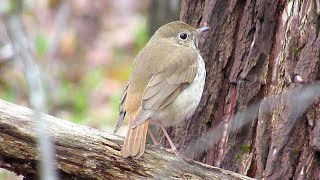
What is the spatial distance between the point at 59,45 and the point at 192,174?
19.2ft

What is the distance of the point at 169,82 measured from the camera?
4.66 metres

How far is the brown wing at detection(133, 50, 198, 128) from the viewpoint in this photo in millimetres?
4477

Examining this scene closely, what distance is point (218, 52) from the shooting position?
4836 millimetres

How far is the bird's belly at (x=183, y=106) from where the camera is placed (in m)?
4.55

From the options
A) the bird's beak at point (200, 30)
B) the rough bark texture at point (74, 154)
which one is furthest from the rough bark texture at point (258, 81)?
the rough bark texture at point (74, 154)

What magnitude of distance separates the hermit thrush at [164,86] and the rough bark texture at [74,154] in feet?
1.31

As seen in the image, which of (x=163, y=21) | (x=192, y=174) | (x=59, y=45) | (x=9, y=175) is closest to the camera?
(x=192, y=174)

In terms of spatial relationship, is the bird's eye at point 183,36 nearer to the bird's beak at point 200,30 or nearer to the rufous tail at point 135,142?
the bird's beak at point 200,30

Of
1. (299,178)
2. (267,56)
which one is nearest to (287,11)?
(267,56)

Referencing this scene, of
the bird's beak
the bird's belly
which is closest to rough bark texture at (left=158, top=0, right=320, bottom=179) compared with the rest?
the bird's beak

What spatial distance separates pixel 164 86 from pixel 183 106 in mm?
169

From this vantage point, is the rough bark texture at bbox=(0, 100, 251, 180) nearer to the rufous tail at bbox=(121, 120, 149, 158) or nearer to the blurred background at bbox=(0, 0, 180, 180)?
the rufous tail at bbox=(121, 120, 149, 158)

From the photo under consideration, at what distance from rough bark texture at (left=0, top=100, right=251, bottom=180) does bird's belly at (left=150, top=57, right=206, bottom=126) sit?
2.07 ft

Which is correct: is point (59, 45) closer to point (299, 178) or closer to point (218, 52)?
point (218, 52)
